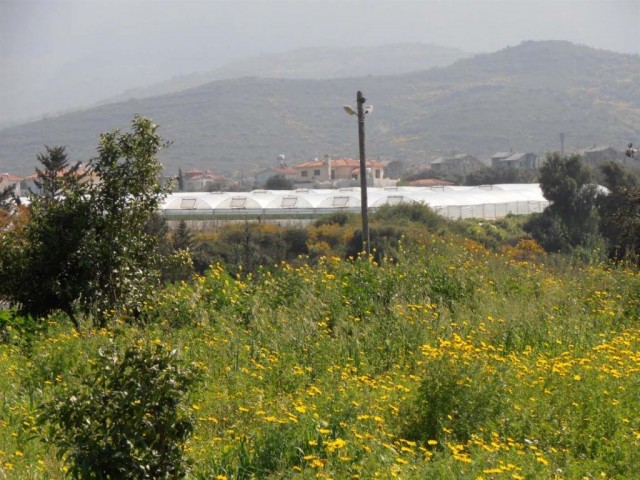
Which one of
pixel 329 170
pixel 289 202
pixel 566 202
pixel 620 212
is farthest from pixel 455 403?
pixel 329 170

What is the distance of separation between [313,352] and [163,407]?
4.63 meters

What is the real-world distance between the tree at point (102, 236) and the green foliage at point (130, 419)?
5878 mm

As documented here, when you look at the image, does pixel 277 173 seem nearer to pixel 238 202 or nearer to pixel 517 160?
pixel 517 160

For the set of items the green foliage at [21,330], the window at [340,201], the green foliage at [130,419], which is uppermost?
the green foliage at [130,419]

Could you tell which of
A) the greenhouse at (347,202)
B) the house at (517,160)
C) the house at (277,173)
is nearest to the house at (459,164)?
the house at (517,160)

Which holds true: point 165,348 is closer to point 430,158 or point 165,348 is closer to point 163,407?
point 163,407

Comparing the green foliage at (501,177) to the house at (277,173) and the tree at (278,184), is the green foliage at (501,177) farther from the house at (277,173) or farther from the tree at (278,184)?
the house at (277,173)

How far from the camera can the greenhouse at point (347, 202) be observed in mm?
56906

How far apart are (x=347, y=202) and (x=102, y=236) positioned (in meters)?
45.8

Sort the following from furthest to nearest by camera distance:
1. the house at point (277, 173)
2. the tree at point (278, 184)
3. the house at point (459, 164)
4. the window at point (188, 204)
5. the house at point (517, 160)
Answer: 1. the house at point (517, 160)
2. the house at point (459, 164)
3. the house at point (277, 173)
4. the tree at point (278, 184)
5. the window at point (188, 204)

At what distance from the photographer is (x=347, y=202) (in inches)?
2265

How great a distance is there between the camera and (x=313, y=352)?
34.2 ft

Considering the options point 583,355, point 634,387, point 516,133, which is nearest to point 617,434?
point 634,387

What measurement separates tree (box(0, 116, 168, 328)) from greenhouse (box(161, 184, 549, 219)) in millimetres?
42200
